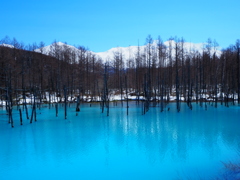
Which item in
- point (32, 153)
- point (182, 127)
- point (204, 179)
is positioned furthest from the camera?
point (182, 127)

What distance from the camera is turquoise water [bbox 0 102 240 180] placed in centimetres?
942

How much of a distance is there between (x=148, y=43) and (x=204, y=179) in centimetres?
4511

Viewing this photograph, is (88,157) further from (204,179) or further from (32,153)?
(204,179)

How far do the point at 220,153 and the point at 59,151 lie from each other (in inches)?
332

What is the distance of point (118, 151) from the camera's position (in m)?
12.3

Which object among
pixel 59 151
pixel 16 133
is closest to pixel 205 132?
pixel 59 151

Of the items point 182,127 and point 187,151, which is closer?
point 187,151

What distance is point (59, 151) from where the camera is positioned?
12430 millimetres

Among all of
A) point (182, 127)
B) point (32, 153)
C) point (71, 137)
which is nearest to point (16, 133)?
point (71, 137)

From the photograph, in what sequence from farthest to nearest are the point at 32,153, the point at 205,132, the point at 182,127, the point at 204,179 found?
the point at 182,127, the point at 205,132, the point at 32,153, the point at 204,179

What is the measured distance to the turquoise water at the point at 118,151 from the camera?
30.9ft

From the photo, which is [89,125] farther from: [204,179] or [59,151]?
[204,179]

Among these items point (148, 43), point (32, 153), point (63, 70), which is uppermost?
point (148, 43)

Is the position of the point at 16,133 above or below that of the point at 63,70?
below
